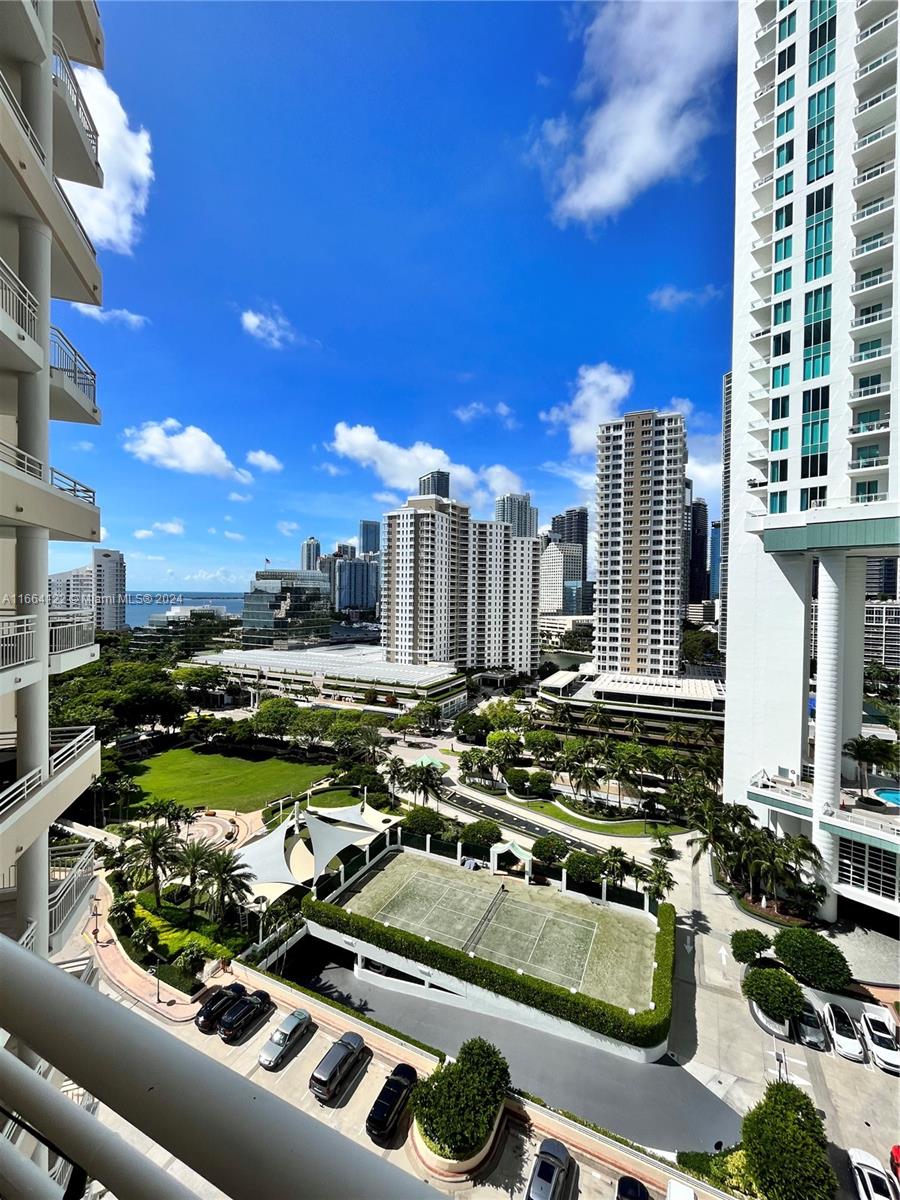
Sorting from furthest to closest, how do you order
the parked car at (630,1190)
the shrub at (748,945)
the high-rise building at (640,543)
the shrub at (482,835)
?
the high-rise building at (640,543)
the shrub at (482,835)
the shrub at (748,945)
the parked car at (630,1190)


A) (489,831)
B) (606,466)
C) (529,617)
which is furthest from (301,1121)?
(529,617)

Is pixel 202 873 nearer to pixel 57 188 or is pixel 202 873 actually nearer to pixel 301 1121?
pixel 57 188

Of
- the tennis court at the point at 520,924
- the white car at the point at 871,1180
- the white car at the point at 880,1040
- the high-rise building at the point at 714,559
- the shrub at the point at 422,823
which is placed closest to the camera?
the white car at the point at 871,1180

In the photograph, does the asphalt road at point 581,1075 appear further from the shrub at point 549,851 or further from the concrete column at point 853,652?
Result: the concrete column at point 853,652

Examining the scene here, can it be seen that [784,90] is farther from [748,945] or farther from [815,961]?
[748,945]

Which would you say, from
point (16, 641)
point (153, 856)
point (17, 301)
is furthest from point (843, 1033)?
point (17, 301)


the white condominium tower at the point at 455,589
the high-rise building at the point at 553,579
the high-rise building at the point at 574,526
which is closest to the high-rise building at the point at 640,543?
the white condominium tower at the point at 455,589

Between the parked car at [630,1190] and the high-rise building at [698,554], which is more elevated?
the high-rise building at [698,554]
